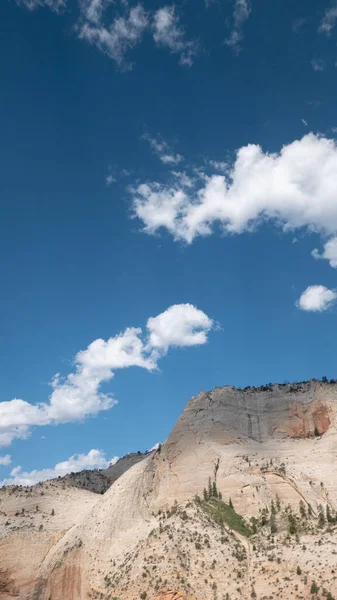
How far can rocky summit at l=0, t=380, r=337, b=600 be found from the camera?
49.8m

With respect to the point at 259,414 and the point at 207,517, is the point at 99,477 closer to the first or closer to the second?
the point at 259,414

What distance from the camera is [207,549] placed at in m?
53.5

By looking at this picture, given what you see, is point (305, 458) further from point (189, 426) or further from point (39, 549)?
point (39, 549)

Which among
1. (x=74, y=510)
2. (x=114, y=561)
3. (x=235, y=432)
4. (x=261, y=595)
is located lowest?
(x=261, y=595)

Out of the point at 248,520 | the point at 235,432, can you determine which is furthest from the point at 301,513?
the point at 235,432

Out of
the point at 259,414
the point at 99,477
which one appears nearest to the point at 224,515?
the point at 259,414

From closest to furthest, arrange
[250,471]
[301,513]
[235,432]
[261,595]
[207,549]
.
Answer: [261,595] → [207,549] → [301,513] → [250,471] → [235,432]

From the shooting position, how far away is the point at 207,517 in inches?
2327

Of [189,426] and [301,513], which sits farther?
[189,426]

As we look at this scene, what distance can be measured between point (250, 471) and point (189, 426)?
38.5 feet

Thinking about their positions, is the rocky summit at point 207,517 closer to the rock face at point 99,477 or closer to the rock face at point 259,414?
the rock face at point 259,414

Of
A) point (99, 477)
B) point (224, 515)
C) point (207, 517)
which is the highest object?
point (99, 477)

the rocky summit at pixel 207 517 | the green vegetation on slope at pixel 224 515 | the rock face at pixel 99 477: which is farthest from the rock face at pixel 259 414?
the rock face at pixel 99 477

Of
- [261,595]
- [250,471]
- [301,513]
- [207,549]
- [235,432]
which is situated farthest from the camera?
[235,432]
